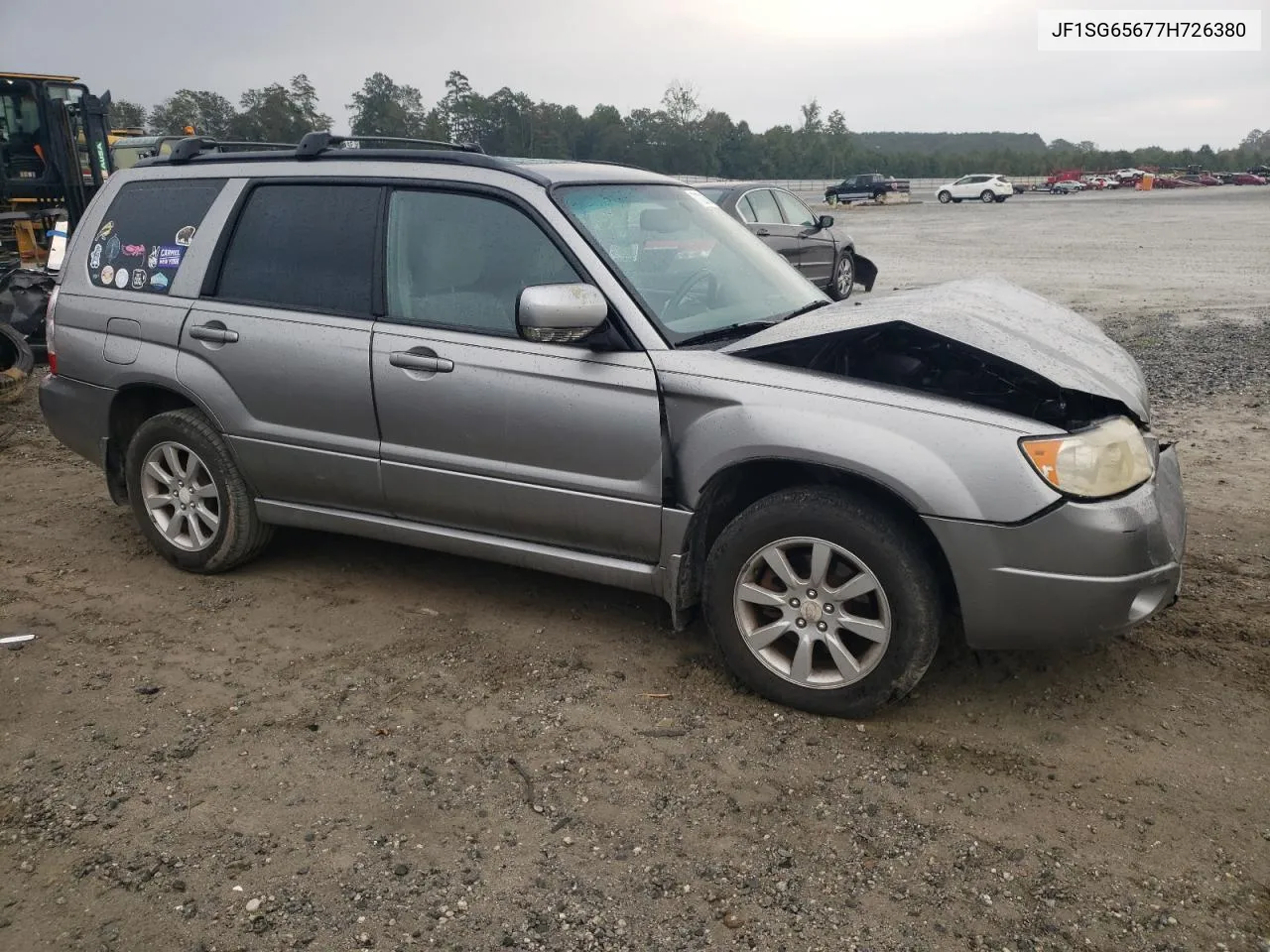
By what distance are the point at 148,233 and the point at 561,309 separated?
8.38 ft

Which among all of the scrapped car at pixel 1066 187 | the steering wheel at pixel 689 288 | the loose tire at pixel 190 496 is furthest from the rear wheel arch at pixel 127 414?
the scrapped car at pixel 1066 187

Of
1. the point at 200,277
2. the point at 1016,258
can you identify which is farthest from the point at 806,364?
the point at 1016,258

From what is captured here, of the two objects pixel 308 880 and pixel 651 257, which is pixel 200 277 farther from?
pixel 308 880

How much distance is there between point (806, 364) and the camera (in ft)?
12.3

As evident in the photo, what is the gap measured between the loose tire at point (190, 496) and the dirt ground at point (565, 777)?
0.57 feet

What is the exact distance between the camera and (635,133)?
89250 mm

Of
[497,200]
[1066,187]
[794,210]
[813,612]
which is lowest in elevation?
[813,612]

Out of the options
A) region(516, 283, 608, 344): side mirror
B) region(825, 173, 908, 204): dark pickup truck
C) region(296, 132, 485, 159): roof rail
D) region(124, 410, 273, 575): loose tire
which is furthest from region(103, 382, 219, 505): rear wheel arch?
region(825, 173, 908, 204): dark pickup truck

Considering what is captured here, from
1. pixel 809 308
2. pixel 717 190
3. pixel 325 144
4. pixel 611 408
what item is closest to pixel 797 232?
pixel 717 190

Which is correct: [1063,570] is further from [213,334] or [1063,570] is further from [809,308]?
[213,334]

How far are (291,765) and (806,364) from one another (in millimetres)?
2207

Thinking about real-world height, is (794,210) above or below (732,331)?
above

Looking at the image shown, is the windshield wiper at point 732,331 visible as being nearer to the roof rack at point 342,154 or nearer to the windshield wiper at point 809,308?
the windshield wiper at point 809,308

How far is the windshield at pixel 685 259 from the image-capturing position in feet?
12.9
